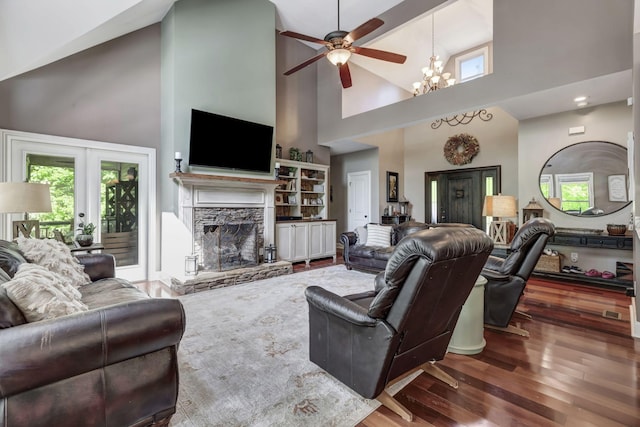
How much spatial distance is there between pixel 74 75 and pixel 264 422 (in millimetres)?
4962

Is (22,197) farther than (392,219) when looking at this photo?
No

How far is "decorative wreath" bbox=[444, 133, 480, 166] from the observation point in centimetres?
705

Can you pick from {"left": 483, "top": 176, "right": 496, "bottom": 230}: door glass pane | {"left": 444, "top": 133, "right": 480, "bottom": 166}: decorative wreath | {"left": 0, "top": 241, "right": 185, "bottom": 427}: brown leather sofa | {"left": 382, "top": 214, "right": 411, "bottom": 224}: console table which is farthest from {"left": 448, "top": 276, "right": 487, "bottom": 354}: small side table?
{"left": 444, "top": 133, "right": 480, "bottom": 166}: decorative wreath

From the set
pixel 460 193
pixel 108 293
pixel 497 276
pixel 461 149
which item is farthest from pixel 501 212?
pixel 108 293

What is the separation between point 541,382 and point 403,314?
131 centimetres

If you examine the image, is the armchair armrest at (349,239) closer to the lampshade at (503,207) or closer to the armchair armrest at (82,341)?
the lampshade at (503,207)

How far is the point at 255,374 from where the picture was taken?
2055mm

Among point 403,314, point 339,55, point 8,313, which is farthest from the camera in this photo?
point 339,55

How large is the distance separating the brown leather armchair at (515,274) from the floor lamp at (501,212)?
219 cm

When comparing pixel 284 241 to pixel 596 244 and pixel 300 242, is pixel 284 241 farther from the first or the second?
pixel 596 244

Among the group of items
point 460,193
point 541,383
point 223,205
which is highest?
point 460,193

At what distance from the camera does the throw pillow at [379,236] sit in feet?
17.2

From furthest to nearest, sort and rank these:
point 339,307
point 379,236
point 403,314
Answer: point 379,236 < point 339,307 < point 403,314

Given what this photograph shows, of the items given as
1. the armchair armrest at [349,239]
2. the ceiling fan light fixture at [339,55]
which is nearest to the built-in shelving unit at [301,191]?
the armchair armrest at [349,239]
